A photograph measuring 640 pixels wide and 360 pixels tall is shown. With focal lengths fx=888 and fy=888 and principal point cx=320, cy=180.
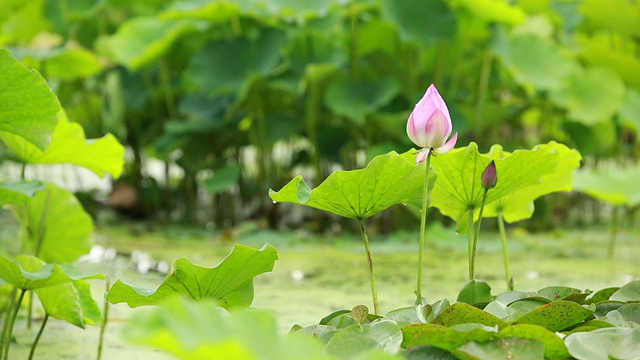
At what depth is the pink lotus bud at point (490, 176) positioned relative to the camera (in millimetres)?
905

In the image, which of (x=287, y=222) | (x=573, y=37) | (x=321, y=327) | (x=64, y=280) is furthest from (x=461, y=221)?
(x=573, y=37)

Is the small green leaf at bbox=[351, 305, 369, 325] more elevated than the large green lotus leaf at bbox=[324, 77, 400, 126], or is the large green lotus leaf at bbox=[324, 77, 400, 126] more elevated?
the large green lotus leaf at bbox=[324, 77, 400, 126]

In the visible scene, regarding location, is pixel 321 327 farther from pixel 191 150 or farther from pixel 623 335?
pixel 191 150

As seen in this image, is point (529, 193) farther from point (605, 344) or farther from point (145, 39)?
point (145, 39)

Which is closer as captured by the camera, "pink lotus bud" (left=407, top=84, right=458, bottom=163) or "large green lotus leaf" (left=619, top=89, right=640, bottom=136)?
"pink lotus bud" (left=407, top=84, right=458, bottom=163)

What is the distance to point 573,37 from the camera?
360 centimetres

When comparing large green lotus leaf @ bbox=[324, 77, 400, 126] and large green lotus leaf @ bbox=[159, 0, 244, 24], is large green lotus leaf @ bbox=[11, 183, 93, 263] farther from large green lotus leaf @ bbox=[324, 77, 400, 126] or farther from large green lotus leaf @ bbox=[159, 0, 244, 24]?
large green lotus leaf @ bbox=[159, 0, 244, 24]

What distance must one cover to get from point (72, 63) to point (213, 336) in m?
2.37

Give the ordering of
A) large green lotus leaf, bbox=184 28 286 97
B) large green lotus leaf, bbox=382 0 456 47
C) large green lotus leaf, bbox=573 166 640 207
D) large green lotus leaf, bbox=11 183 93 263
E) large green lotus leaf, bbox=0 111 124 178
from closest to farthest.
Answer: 1. large green lotus leaf, bbox=0 111 124 178
2. large green lotus leaf, bbox=11 183 93 263
3. large green lotus leaf, bbox=573 166 640 207
4. large green lotus leaf, bbox=382 0 456 47
5. large green lotus leaf, bbox=184 28 286 97

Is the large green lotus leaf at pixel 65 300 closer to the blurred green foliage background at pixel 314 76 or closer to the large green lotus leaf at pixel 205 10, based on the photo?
the blurred green foliage background at pixel 314 76

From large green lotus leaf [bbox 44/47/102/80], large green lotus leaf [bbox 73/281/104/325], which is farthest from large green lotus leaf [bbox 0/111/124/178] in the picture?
large green lotus leaf [bbox 44/47/102/80]

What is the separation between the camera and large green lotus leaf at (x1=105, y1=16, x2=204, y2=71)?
2.81m

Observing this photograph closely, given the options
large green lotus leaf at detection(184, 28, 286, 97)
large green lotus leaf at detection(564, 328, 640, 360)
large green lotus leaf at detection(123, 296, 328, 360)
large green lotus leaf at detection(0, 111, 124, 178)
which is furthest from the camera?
large green lotus leaf at detection(184, 28, 286, 97)

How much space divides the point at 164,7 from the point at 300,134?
74 cm
